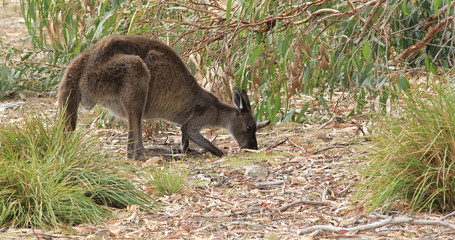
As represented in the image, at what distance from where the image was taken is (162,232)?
11.6 ft

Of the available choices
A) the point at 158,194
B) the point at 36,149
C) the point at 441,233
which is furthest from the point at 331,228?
the point at 36,149

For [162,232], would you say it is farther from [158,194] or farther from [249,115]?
[249,115]

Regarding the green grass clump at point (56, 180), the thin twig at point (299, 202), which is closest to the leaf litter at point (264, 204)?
the thin twig at point (299, 202)

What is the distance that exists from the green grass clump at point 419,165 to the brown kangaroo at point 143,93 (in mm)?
2353

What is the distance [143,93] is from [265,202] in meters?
2.01

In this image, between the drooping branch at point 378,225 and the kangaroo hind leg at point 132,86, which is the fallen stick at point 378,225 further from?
the kangaroo hind leg at point 132,86

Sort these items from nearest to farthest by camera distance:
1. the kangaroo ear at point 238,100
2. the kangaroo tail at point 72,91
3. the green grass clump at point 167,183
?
1. the green grass clump at point 167,183
2. the kangaroo tail at point 72,91
3. the kangaroo ear at point 238,100

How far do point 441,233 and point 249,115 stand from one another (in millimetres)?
3472

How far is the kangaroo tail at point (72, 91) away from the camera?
5258 mm

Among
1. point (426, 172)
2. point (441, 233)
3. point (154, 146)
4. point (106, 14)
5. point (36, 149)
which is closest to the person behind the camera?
point (441, 233)

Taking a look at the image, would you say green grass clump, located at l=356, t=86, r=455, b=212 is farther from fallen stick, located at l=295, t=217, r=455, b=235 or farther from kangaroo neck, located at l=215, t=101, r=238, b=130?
kangaroo neck, located at l=215, t=101, r=238, b=130

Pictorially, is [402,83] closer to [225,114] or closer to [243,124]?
[243,124]

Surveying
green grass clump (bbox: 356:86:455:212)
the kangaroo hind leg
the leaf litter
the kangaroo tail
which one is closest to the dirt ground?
the leaf litter

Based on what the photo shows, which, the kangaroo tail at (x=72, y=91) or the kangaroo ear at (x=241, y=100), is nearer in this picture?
the kangaroo tail at (x=72, y=91)
